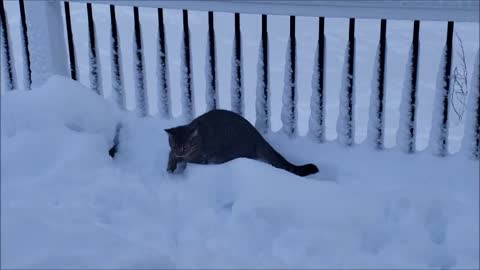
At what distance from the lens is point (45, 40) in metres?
4.87

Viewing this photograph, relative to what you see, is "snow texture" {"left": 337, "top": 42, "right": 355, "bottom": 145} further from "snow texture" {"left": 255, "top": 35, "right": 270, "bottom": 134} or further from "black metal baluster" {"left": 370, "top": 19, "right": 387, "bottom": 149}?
"snow texture" {"left": 255, "top": 35, "right": 270, "bottom": 134}

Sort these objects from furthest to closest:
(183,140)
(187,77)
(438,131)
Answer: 1. (187,77)
2. (438,131)
3. (183,140)

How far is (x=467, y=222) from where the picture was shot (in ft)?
11.4

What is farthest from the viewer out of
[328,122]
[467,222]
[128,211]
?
[328,122]

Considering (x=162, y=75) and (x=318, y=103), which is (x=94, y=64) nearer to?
(x=162, y=75)

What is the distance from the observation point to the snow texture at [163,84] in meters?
4.57

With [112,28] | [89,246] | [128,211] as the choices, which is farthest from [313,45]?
[89,246]

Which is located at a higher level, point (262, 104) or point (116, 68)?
point (116, 68)

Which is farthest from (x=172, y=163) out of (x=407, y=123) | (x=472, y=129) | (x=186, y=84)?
(x=472, y=129)

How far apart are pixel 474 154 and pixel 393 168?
0.52 m

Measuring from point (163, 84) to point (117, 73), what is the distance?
36cm

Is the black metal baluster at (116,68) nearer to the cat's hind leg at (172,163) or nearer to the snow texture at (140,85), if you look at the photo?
the snow texture at (140,85)

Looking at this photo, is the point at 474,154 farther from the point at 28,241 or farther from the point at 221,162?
the point at 28,241

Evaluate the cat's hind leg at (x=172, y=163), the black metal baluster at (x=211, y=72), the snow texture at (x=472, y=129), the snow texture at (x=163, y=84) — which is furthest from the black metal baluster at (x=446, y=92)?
the snow texture at (x=163, y=84)
